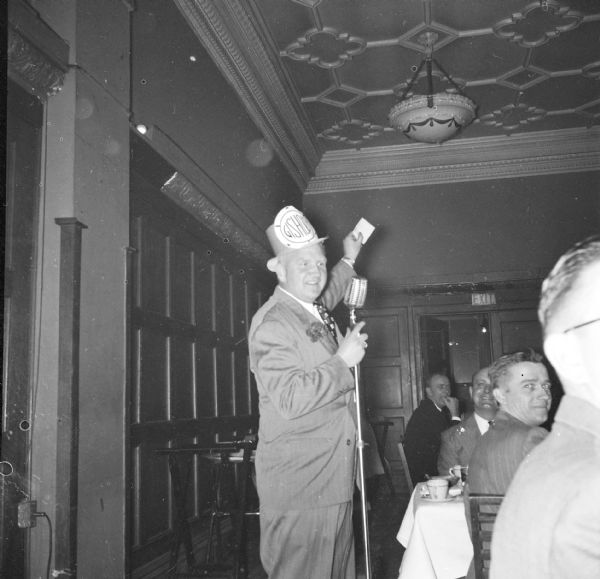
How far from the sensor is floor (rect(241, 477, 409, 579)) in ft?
12.2

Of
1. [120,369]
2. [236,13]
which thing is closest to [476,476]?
[120,369]

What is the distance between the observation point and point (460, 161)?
729 cm

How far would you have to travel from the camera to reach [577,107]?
6.46m

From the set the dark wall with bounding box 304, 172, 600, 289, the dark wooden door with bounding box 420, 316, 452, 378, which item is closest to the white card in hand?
the dark wall with bounding box 304, 172, 600, 289

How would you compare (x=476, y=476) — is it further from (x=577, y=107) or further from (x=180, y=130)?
(x=577, y=107)

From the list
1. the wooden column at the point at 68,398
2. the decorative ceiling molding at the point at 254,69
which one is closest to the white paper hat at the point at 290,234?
the wooden column at the point at 68,398

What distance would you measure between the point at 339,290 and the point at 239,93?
2.74 meters

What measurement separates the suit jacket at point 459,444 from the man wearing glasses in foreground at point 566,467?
9.68ft

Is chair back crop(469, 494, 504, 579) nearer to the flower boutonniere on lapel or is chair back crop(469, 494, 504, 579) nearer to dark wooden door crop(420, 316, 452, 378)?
the flower boutonniere on lapel

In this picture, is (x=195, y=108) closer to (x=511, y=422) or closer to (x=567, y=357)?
(x=511, y=422)

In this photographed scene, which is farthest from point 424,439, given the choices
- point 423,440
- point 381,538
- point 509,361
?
point 509,361

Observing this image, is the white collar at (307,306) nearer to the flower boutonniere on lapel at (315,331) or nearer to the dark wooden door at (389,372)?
the flower boutonniere on lapel at (315,331)

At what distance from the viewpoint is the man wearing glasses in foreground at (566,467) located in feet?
1.94

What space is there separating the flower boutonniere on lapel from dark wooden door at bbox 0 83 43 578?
3.60 feet
